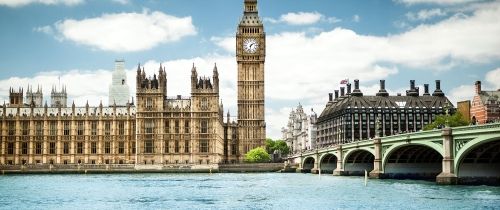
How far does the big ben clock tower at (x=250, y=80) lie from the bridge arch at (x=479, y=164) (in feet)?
310

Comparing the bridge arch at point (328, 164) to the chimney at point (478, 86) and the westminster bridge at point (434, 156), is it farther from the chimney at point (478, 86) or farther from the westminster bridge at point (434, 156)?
the chimney at point (478, 86)

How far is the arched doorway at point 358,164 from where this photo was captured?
10900 centimetres

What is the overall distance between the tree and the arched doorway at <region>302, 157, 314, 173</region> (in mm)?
11285

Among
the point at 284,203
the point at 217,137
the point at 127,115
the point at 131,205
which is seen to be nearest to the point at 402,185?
the point at 284,203

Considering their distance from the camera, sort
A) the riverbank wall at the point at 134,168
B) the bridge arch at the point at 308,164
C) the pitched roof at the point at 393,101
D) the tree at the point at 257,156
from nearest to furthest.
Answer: the riverbank wall at the point at 134,168
the bridge arch at the point at 308,164
the tree at the point at 257,156
the pitched roof at the point at 393,101

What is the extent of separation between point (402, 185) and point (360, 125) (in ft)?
309

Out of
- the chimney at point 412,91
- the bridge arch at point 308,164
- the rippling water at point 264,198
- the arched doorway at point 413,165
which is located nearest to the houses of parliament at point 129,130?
the bridge arch at point 308,164

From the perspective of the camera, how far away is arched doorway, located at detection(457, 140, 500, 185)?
6894 cm

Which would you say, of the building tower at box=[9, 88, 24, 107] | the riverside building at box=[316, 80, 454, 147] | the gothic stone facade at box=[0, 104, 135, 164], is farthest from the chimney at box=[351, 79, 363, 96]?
the building tower at box=[9, 88, 24, 107]

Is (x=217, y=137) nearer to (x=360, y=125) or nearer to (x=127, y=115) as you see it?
(x=127, y=115)

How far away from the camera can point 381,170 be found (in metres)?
88.6

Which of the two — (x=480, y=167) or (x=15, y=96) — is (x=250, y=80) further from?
(x=480, y=167)

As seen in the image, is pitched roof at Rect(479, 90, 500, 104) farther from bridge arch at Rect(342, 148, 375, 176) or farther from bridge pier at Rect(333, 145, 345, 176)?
bridge pier at Rect(333, 145, 345, 176)

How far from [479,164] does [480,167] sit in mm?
391
